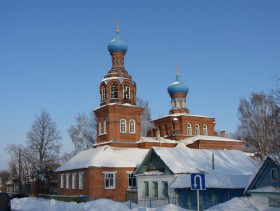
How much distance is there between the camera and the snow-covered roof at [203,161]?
26581 mm

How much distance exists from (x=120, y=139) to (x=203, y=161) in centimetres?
1097

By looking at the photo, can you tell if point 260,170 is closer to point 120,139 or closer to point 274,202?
point 274,202

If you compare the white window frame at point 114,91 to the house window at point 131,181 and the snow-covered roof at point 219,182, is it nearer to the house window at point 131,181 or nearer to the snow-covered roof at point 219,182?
the house window at point 131,181

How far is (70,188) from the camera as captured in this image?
119 ft

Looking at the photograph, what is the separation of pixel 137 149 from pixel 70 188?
24.8 ft

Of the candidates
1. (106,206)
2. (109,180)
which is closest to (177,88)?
(109,180)

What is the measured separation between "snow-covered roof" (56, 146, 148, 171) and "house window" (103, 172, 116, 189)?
822 millimetres

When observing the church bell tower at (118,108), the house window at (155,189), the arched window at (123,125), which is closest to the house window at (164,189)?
the house window at (155,189)

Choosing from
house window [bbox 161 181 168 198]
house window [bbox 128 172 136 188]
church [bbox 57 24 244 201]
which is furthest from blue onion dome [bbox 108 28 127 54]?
house window [bbox 161 181 168 198]

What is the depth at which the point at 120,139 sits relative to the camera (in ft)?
123

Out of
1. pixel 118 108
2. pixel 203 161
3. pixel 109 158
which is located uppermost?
pixel 118 108

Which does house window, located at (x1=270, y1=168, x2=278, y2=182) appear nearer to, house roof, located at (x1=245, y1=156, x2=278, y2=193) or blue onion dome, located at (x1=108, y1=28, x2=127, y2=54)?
house roof, located at (x1=245, y1=156, x2=278, y2=193)

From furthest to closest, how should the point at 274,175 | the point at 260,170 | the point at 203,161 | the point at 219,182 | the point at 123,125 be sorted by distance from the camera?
the point at 123,125
the point at 203,161
the point at 219,182
the point at 260,170
the point at 274,175

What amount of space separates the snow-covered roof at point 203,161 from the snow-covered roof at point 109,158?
20.7 feet
